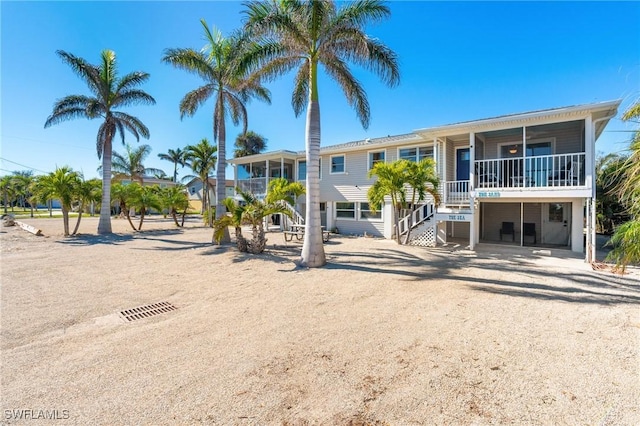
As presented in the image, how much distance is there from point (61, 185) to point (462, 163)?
76.4 ft

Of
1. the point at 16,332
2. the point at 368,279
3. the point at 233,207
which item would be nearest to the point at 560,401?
the point at 368,279

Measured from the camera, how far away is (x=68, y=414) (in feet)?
9.07

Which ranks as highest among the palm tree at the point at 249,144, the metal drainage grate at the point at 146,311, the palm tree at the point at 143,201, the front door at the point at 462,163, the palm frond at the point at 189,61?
the palm tree at the point at 249,144

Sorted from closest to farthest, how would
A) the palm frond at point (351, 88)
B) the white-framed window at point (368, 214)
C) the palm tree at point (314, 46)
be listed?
the palm tree at point (314, 46)
the palm frond at point (351, 88)
the white-framed window at point (368, 214)

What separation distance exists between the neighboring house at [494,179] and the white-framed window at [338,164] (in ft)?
0.23

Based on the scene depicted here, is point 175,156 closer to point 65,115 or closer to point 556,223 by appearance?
point 65,115

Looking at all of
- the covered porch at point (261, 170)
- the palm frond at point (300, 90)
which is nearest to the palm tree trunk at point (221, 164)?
the palm frond at point (300, 90)

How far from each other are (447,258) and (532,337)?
6.52 m

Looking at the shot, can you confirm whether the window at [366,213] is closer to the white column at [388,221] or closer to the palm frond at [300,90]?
the white column at [388,221]

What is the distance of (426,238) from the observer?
44.9 feet

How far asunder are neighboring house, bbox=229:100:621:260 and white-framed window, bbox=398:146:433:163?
6 cm

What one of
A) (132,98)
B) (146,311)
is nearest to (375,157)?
(146,311)

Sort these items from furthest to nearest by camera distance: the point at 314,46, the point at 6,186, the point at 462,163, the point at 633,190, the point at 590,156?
1. the point at 6,186
2. the point at 462,163
3. the point at 590,156
4. the point at 314,46
5. the point at 633,190

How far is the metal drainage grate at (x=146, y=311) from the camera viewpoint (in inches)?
211
